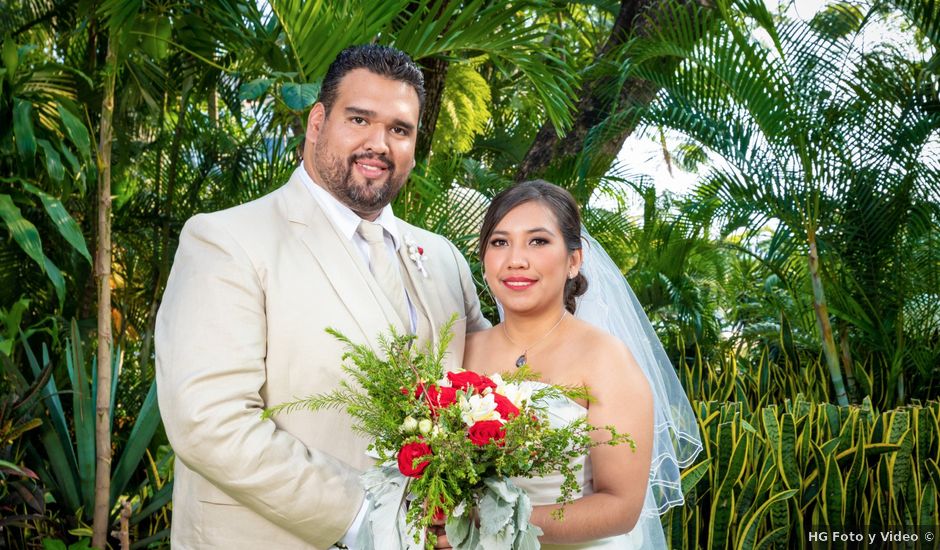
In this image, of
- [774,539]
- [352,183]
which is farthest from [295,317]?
[774,539]

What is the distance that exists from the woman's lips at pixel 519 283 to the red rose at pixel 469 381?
671mm

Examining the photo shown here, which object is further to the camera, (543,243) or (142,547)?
(142,547)

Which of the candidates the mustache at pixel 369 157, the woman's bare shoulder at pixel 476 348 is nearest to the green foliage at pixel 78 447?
the woman's bare shoulder at pixel 476 348

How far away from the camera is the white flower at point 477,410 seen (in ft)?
5.94

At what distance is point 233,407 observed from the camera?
2113mm

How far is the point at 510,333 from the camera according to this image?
2.77m

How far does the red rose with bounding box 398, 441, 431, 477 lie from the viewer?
1797 mm

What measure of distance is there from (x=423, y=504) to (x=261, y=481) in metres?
0.42

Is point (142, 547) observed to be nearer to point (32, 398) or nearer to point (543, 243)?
point (32, 398)

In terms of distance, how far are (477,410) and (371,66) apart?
3.67ft

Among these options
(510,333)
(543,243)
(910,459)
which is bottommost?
(910,459)

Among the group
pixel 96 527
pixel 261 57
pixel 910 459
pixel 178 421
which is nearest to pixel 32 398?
pixel 96 527

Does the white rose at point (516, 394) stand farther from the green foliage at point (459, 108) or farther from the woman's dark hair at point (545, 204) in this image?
the green foliage at point (459, 108)

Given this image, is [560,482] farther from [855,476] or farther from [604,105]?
[604,105]
